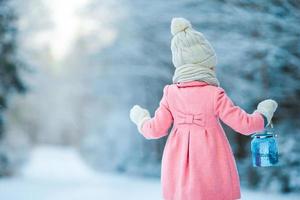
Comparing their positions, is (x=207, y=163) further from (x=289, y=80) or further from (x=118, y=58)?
(x=118, y=58)

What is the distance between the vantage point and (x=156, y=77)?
24.5ft

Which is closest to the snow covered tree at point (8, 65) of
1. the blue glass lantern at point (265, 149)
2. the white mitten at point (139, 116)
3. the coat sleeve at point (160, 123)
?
the white mitten at point (139, 116)

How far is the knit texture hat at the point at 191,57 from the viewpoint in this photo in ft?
8.79

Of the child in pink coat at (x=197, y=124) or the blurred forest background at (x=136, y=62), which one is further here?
the blurred forest background at (x=136, y=62)

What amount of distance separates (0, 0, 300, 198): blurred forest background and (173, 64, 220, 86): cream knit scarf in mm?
1550

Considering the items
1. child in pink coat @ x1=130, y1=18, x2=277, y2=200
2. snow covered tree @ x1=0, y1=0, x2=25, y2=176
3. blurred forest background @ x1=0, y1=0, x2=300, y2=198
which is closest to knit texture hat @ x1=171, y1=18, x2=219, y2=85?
child in pink coat @ x1=130, y1=18, x2=277, y2=200

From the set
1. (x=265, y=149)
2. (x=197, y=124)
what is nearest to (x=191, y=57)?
(x=197, y=124)

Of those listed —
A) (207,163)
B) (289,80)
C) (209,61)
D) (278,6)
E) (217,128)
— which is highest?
(278,6)

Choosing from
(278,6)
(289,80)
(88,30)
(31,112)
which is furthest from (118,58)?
(31,112)

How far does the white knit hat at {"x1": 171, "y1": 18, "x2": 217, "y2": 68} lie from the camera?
106 inches

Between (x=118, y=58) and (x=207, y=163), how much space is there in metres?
6.41

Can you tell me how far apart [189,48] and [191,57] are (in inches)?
2.1

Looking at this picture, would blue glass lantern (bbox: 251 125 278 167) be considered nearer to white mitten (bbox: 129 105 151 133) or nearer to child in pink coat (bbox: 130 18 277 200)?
child in pink coat (bbox: 130 18 277 200)

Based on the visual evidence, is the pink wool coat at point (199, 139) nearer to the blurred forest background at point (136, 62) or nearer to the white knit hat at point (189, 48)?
the white knit hat at point (189, 48)
